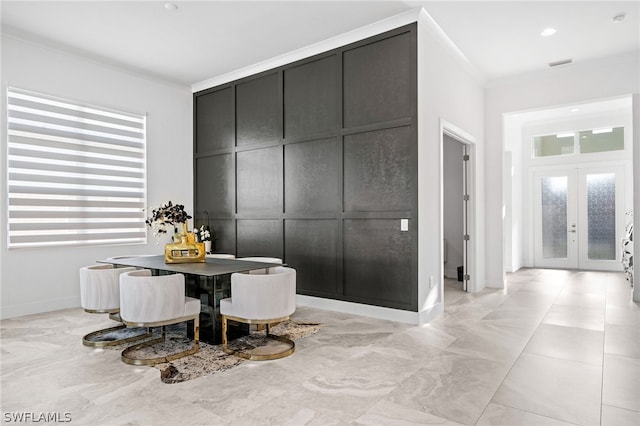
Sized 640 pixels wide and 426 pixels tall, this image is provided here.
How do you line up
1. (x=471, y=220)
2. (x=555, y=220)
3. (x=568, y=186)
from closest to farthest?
1. (x=471, y=220)
2. (x=568, y=186)
3. (x=555, y=220)

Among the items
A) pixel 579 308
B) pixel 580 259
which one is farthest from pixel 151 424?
pixel 580 259

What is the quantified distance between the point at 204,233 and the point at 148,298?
125 inches

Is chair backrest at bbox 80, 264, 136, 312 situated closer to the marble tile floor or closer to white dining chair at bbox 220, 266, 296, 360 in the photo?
the marble tile floor

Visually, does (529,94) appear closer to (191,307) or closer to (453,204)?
(453,204)

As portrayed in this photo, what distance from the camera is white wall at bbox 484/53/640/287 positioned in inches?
215

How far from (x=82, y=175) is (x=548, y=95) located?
681 cm

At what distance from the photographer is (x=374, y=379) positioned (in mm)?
2836

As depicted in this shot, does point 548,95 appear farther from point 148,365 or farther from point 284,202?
point 148,365

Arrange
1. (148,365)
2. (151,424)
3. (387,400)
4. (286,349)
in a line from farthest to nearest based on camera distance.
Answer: (286,349) < (148,365) < (387,400) < (151,424)

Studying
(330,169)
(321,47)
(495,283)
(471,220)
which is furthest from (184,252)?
(495,283)

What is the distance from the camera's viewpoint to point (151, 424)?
2219 mm

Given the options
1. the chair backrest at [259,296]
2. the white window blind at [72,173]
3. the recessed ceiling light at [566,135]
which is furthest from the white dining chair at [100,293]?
the recessed ceiling light at [566,135]

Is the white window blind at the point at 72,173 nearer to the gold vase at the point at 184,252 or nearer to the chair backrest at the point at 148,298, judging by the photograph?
the gold vase at the point at 184,252

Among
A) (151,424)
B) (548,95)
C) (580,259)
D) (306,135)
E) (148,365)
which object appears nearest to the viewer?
(151,424)
